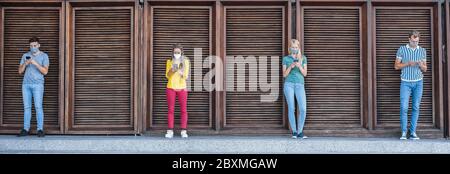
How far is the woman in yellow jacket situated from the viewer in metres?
8.73

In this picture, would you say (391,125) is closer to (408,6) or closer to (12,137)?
(408,6)

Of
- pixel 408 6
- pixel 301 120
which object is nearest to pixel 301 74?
pixel 301 120

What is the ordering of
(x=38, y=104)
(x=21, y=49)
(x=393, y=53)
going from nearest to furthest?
(x=38, y=104) → (x=393, y=53) → (x=21, y=49)

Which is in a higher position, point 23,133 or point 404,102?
point 404,102

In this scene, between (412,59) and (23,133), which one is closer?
(412,59)

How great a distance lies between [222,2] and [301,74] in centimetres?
183

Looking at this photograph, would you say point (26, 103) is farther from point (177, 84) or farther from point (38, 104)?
point (177, 84)

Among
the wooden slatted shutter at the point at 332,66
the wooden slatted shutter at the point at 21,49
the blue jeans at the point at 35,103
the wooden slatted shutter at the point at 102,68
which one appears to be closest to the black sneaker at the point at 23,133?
the blue jeans at the point at 35,103

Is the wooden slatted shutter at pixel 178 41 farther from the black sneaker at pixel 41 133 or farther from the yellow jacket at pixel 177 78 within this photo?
the black sneaker at pixel 41 133

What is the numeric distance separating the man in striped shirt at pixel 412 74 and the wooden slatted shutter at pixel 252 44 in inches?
77.6

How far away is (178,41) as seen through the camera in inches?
369

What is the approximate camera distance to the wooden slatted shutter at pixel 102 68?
30.6 feet

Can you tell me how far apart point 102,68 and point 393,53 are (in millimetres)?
4940

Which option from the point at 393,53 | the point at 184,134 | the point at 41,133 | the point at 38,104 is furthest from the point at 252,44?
the point at 41,133
